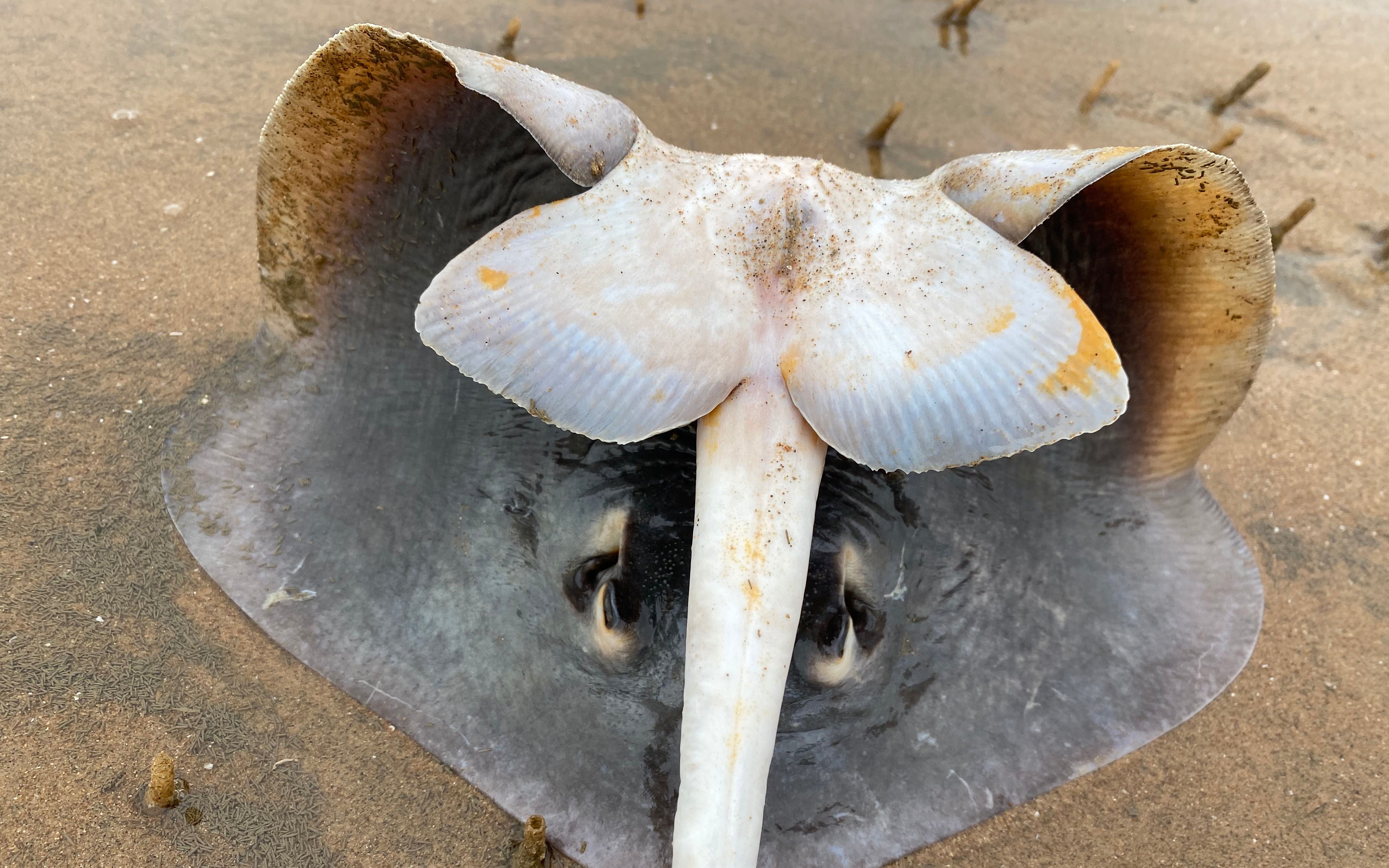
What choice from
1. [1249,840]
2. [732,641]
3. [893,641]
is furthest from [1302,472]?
[732,641]

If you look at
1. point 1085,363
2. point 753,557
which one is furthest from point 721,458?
point 1085,363

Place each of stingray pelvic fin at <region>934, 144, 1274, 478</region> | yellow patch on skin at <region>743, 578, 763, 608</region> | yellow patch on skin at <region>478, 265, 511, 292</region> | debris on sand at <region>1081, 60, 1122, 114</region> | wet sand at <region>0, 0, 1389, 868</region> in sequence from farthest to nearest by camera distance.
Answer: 1. debris on sand at <region>1081, 60, 1122, 114</region>
2. wet sand at <region>0, 0, 1389, 868</region>
3. stingray pelvic fin at <region>934, 144, 1274, 478</region>
4. yellow patch on skin at <region>478, 265, 511, 292</region>
5. yellow patch on skin at <region>743, 578, 763, 608</region>

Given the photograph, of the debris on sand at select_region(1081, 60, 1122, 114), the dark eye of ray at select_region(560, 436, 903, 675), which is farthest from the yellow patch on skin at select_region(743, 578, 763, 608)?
the debris on sand at select_region(1081, 60, 1122, 114)

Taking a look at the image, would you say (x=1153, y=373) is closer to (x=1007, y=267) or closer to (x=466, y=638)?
(x=1007, y=267)

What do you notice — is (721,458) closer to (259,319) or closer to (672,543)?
(672,543)

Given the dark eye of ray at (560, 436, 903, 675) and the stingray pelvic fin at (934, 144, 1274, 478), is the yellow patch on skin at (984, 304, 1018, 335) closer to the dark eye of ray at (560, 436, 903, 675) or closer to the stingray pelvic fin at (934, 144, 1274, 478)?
the stingray pelvic fin at (934, 144, 1274, 478)

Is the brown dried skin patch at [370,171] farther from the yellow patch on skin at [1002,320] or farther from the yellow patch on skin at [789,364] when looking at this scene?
the yellow patch on skin at [1002,320]
